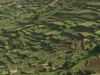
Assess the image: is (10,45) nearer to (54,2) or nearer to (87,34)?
(87,34)

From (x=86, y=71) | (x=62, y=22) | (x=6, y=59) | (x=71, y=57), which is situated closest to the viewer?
(x=86, y=71)

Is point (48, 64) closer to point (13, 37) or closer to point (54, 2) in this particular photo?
point (13, 37)

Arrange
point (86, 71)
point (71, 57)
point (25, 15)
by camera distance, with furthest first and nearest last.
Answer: point (25, 15), point (71, 57), point (86, 71)

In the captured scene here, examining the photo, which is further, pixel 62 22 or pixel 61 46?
pixel 62 22

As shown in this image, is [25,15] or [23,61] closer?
[23,61]

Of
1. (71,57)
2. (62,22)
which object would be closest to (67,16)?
(62,22)

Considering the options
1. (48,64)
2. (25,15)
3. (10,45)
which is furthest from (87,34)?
(25,15)
